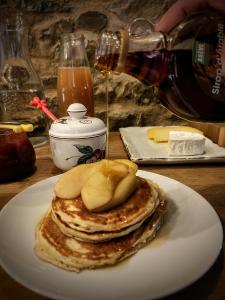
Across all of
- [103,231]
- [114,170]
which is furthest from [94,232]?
[114,170]

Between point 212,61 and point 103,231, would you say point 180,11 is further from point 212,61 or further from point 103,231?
point 103,231

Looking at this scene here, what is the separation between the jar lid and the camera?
0.82 m

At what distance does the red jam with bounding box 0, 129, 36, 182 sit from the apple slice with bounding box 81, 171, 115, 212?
1.15 ft

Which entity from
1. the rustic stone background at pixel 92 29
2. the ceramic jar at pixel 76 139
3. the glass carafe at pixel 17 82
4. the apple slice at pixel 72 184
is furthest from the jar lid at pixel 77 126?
the rustic stone background at pixel 92 29

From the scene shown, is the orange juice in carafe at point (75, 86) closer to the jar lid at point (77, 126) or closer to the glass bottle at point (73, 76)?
the glass bottle at point (73, 76)

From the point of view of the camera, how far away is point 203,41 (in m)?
0.59

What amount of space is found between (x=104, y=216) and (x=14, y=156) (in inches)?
16.2

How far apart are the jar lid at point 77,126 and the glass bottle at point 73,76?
0.97 ft

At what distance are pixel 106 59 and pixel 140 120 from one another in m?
0.84

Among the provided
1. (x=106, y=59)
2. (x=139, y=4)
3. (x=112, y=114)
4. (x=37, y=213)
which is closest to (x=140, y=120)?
(x=112, y=114)

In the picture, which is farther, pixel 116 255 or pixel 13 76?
pixel 13 76

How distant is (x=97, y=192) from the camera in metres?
0.52

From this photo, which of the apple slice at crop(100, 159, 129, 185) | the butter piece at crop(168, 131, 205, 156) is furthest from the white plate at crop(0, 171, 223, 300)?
the butter piece at crop(168, 131, 205, 156)

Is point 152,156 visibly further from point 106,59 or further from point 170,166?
point 106,59
